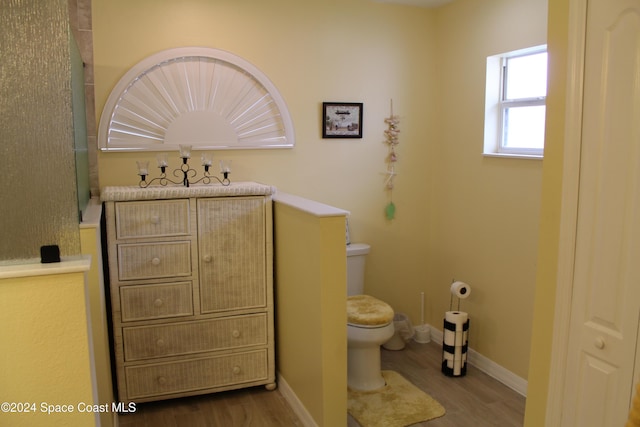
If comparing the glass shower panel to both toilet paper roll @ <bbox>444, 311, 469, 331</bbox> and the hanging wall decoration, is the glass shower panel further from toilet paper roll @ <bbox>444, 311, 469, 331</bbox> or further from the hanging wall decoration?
the hanging wall decoration

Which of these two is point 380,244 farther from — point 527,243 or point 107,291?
point 107,291

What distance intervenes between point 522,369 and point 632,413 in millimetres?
2382

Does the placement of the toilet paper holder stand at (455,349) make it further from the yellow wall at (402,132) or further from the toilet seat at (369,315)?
the toilet seat at (369,315)

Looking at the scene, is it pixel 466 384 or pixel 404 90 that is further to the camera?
pixel 404 90

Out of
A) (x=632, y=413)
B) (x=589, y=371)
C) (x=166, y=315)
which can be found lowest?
(x=166, y=315)

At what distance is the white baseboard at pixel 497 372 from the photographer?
334 cm

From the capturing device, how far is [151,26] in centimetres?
330

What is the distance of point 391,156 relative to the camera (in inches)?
159

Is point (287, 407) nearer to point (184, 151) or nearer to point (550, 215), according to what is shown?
point (184, 151)

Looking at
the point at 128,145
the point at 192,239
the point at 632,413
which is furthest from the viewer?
the point at 128,145

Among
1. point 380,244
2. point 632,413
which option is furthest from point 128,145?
point 632,413

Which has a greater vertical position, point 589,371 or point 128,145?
point 128,145

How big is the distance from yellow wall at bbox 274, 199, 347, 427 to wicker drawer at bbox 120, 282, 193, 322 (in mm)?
596

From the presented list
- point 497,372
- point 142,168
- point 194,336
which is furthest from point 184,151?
point 497,372
